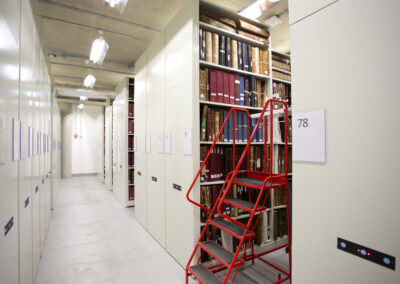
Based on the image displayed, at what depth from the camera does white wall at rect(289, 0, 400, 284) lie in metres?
0.85

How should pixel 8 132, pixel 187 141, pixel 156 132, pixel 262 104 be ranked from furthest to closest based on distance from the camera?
pixel 156 132 → pixel 262 104 → pixel 187 141 → pixel 8 132

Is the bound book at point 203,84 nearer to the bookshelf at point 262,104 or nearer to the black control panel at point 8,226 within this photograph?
the bookshelf at point 262,104

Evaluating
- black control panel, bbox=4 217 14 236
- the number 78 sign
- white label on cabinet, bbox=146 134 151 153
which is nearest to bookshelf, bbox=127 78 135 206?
white label on cabinet, bbox=146 134 151 153

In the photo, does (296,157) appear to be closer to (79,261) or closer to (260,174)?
(260,174)

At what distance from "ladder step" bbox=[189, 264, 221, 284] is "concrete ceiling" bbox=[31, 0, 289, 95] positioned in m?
2.93

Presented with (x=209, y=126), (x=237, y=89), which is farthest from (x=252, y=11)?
(x=209, y=126)

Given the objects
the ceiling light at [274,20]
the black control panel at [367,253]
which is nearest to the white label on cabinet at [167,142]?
the black control panel at [367,253]

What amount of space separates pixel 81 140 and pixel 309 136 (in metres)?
10.7

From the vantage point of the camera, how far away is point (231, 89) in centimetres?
265

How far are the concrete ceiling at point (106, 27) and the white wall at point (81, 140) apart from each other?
176 inches

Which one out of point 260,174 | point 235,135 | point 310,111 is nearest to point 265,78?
point 235,135

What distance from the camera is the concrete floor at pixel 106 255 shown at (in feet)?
7.68

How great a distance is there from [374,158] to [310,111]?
36 centimetres

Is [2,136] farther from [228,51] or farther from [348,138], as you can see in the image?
[228,51]
